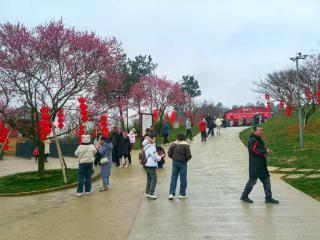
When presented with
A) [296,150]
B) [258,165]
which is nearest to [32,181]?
[258,165]

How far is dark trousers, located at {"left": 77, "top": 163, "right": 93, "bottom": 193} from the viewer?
461 inches

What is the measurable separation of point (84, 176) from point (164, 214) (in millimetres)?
3771

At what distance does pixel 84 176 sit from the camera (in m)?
11.8

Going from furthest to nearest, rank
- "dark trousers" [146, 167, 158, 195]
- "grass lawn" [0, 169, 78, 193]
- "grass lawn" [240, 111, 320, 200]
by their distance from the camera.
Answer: "grass lawn" [0, 169, 78, 193]
"grass lawn" [240, 111, 320, 200]
"dark trousers" [146, 167, 158, 195]

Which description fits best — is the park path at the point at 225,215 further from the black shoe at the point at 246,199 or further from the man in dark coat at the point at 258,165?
the man in dark coat at the point at 258,165

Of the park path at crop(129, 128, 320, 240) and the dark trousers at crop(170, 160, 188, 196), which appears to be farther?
the dark trousers at crop(170, 160, 188, 196)

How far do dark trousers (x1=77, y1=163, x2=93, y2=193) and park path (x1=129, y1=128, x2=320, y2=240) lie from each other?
2.00 metres

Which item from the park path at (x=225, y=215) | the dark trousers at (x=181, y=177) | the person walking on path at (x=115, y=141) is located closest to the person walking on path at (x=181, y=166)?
the dark trousers at (x=181, y=177)

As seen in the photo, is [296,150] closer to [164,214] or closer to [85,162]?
[85,162]

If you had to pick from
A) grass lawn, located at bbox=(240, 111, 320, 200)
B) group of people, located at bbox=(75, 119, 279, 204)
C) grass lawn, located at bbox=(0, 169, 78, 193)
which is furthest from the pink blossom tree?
grass lawn, located at bbox=(240, 111, 320, 200)

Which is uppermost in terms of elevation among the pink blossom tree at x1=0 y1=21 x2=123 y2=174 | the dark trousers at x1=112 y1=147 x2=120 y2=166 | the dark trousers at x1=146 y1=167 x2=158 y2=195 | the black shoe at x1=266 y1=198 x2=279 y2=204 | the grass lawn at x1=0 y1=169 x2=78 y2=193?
the pink blossom tree at x1=0 y1=21 x2=123 y2=174

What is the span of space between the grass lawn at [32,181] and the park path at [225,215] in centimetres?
376

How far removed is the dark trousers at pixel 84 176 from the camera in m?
11.7

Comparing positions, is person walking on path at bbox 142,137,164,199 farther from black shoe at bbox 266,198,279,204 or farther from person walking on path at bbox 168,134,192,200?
black shoe at bbox 266,198,279,204
